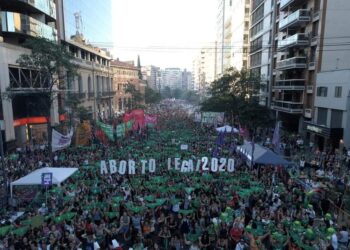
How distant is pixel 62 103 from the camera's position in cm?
4300

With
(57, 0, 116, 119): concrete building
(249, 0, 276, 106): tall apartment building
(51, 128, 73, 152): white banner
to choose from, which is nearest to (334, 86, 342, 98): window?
(249, 0, 276, 106): tall apartment building

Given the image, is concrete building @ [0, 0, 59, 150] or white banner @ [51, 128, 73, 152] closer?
white banner @ [51, 128, 73, 152]

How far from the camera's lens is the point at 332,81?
96.9ft

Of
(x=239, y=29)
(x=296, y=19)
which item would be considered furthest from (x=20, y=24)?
(x=239, y=29)

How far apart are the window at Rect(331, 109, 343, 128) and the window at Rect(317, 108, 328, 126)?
1.49 meters

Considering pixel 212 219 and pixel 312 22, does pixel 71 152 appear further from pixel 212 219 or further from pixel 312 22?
pixel 312 22

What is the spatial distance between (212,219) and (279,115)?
3525 cm

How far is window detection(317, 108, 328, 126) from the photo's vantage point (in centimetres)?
3105

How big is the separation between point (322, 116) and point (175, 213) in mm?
24291

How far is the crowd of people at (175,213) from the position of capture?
10797 mm

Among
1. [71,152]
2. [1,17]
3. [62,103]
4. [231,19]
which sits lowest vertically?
[71,152]

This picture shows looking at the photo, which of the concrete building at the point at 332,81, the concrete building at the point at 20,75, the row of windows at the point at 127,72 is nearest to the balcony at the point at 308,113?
the concrete building at the point at 332,81

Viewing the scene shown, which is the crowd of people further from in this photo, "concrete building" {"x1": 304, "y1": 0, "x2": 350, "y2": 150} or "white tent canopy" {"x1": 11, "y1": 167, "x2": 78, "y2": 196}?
"concrete building" {"x1": 304, "y1": 0, "x2": 350, "y2": 150}

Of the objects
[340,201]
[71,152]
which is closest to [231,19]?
[71,152]
